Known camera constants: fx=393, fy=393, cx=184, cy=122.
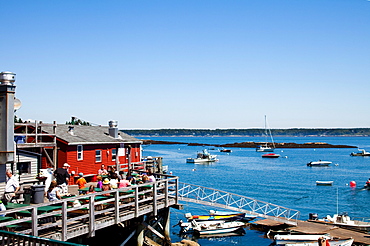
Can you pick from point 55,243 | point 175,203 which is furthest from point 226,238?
point 55,243

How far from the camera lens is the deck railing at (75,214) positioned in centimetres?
1064

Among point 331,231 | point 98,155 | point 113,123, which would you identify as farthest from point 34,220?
point 113,123

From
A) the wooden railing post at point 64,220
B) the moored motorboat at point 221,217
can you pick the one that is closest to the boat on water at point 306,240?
the moored motorboat at point 221,217

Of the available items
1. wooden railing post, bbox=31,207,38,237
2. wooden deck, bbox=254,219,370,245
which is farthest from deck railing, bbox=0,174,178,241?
wooden deck, bbox=254,219,370,245

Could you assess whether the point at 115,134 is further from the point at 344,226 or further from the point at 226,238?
the point at 344,226

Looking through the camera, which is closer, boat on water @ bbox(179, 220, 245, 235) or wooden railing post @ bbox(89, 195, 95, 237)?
Result: wooden railing post @ bbox(89, 195, 95, 237)

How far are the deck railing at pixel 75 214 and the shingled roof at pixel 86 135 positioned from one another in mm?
9906

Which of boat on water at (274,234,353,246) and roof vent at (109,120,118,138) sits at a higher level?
roof vent at (109,120,118,138)

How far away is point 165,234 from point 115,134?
13235mm

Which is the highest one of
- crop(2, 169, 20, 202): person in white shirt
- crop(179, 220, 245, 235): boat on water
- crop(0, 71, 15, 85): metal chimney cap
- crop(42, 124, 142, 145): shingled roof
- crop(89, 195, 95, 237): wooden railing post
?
crop(0, 71, 15, 85): metal chimney cap

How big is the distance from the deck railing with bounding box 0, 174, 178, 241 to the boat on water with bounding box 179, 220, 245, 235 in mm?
11531

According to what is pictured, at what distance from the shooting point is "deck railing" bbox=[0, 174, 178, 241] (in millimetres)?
10641

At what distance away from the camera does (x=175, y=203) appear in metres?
19.0

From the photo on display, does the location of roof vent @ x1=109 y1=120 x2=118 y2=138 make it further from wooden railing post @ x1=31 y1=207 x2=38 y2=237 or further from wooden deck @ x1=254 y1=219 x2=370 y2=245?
wooden railing post @ x1=31 y1=207 x2=38 y2=237
